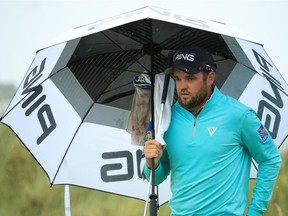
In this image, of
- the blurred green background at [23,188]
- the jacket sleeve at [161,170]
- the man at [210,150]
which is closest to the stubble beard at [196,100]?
the man at [210,150]

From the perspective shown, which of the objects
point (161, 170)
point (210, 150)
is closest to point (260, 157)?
point (210, 150)

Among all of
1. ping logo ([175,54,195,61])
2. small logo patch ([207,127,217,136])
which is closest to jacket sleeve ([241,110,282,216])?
small logo patch ([207,127,217,136])

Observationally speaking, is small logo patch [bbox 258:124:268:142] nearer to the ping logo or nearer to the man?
the man

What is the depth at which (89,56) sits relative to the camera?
3.93m

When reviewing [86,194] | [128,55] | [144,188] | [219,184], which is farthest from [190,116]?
[86,194]

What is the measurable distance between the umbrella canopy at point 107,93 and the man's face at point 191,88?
26cm

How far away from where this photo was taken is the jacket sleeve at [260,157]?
3.36 m

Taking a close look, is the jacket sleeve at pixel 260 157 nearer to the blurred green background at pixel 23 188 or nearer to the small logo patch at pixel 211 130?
the small logo patch at pixel 211 130

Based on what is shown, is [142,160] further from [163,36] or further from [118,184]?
[163,36]

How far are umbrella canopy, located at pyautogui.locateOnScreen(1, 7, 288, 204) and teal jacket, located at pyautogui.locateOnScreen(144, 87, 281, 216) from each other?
375 mm

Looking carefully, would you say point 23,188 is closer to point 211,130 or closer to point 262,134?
point 211,130

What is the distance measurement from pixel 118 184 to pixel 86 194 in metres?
2.02

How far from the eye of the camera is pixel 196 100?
3441 millimetres

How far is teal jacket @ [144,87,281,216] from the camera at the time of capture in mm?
3346
